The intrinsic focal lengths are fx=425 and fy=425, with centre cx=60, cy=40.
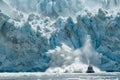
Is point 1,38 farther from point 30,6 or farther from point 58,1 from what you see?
point 30,6

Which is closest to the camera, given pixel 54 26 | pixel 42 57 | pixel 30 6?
pixel 42 57

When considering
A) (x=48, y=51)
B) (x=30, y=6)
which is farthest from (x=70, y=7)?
(x=48, y=51)

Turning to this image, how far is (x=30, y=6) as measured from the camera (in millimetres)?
139750

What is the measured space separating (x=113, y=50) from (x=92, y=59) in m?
6.73

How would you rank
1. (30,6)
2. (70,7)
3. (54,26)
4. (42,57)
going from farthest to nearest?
(30,6), (70,7), (54,26), (42,57)

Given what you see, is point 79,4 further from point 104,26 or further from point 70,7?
point 104,26

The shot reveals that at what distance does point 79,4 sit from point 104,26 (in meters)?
29.2

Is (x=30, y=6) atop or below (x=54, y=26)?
atop

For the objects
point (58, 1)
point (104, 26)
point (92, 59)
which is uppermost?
point (58, 1)

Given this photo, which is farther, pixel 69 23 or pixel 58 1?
pixel 58 1

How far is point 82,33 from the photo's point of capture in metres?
108

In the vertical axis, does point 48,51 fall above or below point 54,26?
below

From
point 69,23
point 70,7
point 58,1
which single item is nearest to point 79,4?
point 70,7

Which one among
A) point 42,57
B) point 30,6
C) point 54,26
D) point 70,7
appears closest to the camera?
point 42,57
